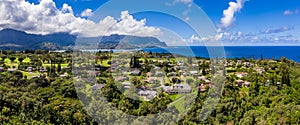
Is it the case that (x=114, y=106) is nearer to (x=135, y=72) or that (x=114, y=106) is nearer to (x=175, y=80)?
(x=135, y=72)

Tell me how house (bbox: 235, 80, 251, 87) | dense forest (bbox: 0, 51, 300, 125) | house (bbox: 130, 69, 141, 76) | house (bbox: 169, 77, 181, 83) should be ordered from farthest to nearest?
house (bbox: 235, 80, 251, 87) < house (bbox: 169, 77, 181, 83) < house (bbox: 130, 69, 141, 76) < dense forest (bbox: 0, 51, 300, 125)

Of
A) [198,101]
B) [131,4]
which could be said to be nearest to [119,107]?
[198,101]

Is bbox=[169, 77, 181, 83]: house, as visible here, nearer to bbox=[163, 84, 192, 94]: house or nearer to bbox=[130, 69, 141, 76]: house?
bbox=[163, 84, 192, 94]: house

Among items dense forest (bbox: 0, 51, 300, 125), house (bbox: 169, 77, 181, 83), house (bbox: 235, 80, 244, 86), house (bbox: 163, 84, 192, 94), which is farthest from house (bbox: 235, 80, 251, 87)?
house (bbox: 163, 84, 192, 94)

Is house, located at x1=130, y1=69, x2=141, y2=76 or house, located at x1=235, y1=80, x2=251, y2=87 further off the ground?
→ house, located at x1=130, y1=69, x2=141, y2=76

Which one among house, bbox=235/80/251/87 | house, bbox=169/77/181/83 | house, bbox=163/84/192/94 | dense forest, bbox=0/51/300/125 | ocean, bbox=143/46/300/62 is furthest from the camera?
house, bbox=235/80/251/87

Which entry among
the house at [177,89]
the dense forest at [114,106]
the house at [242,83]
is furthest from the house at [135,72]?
the house at [242,83]

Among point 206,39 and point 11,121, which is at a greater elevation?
point 206,39

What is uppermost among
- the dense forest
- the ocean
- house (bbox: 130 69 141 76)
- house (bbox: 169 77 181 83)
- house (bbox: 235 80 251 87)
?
the ocean

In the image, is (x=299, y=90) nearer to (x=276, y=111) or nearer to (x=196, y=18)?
(x=276, y=111)

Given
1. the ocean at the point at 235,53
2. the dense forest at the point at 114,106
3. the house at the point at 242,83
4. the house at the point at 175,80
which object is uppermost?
the ocean at the point at 235,53

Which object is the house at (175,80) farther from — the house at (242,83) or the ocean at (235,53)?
the house at (242,83)
